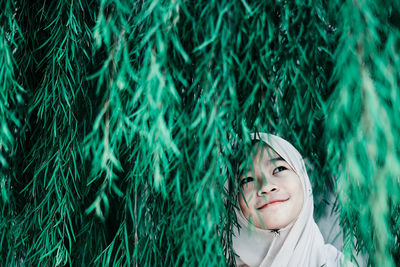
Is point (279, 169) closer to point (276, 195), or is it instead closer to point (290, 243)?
point (276, 195)

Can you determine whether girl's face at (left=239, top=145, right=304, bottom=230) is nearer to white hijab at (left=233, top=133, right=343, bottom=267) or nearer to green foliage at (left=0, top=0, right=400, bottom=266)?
white hijab at (left=233, top=133, right=343, bottom=267)

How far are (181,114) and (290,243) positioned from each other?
494 mm

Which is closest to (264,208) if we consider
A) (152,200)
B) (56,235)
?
(152,200)

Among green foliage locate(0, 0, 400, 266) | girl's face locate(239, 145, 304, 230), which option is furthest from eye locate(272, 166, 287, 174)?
green foliage locate(0, 0, 400, 266)

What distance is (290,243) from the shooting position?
0.94m

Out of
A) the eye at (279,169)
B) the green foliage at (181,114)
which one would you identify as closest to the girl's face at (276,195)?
the eye at (279,169)

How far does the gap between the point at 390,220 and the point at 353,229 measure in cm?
5

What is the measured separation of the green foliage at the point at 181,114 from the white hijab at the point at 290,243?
20cm

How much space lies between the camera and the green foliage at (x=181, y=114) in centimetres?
48

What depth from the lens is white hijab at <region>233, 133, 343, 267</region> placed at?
0.94 meters

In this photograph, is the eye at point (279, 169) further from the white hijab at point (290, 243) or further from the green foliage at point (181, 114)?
the green foliage at point (181, 114)

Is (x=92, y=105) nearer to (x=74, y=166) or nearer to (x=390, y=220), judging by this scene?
(x=74, y=166)

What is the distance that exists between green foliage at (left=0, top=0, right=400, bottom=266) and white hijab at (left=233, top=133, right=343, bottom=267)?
0.20 meters

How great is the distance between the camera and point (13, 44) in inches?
28.7
